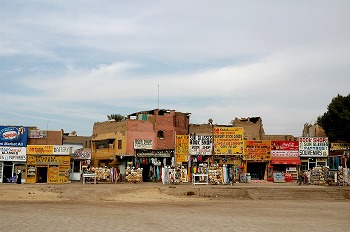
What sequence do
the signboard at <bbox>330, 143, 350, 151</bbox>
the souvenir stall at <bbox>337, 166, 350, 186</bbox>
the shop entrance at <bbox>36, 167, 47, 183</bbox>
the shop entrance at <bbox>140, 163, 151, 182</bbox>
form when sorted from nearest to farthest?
the souvenir stall at <bbox>337, 166, 350, 186</bbox> < the shop entrance at <bbox>36, 167, 47, 183</bbox> < the shop entrance at <bbox>140, 163, 151, 182</bbox> < the signboard at <bbox>330, 143, 350, 151</bbox>

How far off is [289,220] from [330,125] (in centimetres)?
5193

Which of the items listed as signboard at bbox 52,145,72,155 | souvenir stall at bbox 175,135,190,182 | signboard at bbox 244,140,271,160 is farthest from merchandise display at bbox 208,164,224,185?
signboard at bbox 52,145,72,155

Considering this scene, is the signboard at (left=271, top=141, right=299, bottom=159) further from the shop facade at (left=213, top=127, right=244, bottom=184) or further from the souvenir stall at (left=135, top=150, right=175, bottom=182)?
the souvenir stall at (left=135, top=150, right=175, bottom=182)

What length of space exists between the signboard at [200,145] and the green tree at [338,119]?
23.0 m

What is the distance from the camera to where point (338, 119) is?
215 feet

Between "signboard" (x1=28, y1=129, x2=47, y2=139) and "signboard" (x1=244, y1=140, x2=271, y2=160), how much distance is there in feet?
77.2

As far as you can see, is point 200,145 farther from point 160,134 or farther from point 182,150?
point 160,134

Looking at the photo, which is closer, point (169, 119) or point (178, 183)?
point (178, 183)

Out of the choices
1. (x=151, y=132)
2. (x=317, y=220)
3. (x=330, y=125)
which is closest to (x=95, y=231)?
(x=317, y=220)

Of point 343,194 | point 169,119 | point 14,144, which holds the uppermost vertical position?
point 169,119

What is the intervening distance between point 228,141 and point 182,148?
543 centimetres

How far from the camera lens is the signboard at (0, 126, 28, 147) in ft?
162

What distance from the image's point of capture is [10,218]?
17.3 metres

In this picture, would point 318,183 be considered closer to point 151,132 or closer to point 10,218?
point 151,132
